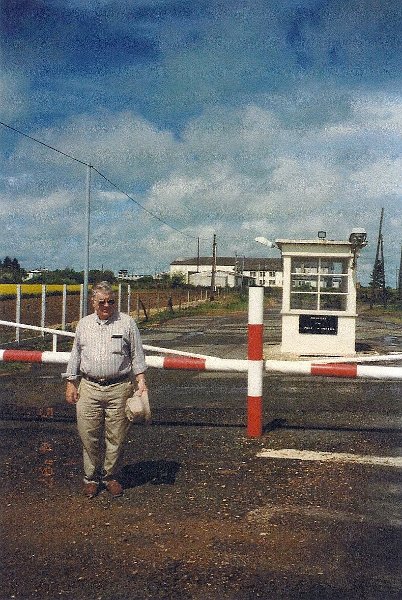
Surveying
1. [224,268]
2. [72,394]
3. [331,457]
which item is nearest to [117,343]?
[72,394]

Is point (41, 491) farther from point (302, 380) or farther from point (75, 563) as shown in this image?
point (302, 380)

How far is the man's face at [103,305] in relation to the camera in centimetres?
480

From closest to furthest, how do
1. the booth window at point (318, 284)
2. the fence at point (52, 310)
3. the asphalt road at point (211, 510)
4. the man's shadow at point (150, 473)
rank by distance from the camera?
the asphalt road at point (211, 510)
the man's shadow at point (150, 473)
the booth window at point (318, 284)
the fence at point (52, 310)

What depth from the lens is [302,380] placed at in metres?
10.8

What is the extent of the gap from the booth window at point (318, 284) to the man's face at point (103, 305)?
41.6ft

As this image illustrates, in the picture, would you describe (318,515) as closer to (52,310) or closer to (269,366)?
(269,366)

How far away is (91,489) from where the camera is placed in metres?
4.66

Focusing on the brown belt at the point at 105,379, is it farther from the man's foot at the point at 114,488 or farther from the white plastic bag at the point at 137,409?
the man's foot at the point at 114,488

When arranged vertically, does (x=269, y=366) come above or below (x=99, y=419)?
above

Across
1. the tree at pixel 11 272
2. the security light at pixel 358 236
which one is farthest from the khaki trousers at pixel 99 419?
the tree at pixel 11 272

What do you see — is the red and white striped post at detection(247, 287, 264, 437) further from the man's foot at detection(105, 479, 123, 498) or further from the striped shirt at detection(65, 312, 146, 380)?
the man's foot at detection(105, 479, 123, 498)

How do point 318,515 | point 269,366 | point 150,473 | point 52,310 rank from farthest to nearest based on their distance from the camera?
point 52,310 < point 269,366 < point 150,473 < point 318,515

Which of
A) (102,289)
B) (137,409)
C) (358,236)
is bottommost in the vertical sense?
(137,409)

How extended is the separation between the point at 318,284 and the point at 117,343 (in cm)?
1279
